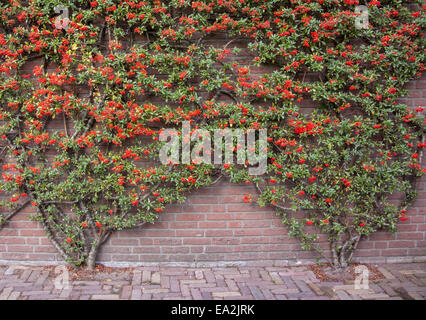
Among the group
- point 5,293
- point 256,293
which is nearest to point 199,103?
point 256,293

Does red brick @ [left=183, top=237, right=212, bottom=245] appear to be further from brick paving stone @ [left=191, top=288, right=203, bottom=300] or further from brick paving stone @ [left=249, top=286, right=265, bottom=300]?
brick paving stone @ [left=249, top=286, right=265, bottom=300]

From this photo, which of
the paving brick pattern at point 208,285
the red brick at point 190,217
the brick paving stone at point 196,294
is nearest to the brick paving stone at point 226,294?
the paving brick pattern at point 208,285

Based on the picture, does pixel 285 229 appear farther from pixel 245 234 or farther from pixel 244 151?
pixel 244 151

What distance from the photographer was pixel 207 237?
11.2ft

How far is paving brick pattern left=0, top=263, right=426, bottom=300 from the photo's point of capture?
2926 mm

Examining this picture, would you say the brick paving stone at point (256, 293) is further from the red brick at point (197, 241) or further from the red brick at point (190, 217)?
the red brick at point (190, 217)

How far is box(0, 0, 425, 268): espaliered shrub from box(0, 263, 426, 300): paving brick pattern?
0.33 meters

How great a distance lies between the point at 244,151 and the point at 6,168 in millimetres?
2137

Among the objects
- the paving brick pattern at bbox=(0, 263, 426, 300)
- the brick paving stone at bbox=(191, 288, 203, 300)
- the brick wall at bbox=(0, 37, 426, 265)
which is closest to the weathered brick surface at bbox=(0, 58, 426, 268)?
the brick wall at bbox=(0, 37, 426, 265)

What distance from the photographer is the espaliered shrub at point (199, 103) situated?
3.07m
